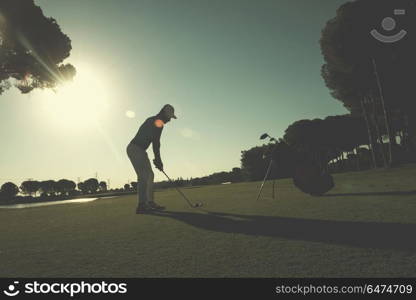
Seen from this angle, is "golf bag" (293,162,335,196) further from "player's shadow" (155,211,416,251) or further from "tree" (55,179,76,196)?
"tree" (55,179,76,196)

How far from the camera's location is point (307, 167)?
8078 millimetres

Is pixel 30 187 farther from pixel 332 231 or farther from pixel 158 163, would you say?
pixel 332 231

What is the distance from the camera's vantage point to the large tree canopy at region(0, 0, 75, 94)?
1972 centimetres

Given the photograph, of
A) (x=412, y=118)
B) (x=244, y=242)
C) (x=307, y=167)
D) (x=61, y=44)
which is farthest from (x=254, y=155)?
(x=244, y=242)

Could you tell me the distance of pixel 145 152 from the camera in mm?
7531

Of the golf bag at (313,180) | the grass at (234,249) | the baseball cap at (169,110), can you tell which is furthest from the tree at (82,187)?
the grass at (234,249)

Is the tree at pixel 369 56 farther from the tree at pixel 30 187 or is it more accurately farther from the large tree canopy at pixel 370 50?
the tree at pixel 30 187

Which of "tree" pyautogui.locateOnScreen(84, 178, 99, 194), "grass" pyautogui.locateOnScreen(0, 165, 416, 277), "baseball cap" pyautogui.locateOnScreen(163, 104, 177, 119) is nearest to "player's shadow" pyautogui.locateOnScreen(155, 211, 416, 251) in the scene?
"grass" pyautogui.locateOnScreen(0, 165, 416, 277)

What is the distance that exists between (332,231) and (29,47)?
25.1 meters

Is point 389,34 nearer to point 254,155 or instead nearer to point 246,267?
point 246,267

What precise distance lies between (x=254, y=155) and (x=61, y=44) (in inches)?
2538

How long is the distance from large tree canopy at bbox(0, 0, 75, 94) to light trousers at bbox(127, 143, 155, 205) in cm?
1951

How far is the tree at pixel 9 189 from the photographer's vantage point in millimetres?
140125

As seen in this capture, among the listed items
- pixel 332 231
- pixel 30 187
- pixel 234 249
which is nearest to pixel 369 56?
pixel 332 231
